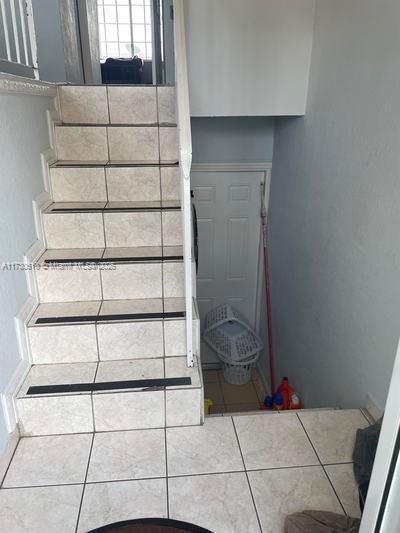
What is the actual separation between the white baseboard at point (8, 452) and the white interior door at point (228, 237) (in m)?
2.35

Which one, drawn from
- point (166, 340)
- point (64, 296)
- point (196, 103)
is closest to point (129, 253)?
point (64, 296)

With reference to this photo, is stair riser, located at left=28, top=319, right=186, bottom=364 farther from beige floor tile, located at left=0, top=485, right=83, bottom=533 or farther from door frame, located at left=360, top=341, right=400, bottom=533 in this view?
door frame, located at left=360, top=341, right=400, bottom=533

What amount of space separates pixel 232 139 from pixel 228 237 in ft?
2.83

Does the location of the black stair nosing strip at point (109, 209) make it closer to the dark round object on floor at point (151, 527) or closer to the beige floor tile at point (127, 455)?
the beige floor tile at point (127, 455)

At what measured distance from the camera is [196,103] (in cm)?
246

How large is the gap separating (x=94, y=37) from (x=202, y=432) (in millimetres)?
4616

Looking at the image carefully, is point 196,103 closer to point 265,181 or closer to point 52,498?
point 265,181

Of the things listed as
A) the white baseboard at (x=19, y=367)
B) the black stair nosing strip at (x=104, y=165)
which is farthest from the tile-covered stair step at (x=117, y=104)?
the white baseboard at (x=19, y=367)

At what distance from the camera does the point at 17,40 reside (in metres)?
2.05

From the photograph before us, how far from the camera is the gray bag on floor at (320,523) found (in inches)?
49.2

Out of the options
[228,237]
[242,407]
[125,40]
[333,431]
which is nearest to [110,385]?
[333,431]

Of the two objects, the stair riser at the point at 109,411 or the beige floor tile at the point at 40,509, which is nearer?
the beige floor tile at the point at 40,509

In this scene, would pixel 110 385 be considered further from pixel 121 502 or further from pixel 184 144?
pixel 184 144

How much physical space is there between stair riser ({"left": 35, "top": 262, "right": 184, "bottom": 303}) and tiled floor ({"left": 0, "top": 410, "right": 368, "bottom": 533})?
2.08ft
